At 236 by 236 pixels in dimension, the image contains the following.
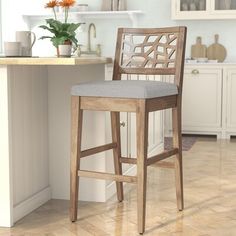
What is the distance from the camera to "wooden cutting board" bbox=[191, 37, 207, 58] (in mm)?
6055

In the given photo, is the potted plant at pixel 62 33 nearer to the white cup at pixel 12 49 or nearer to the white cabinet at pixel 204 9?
the white cup at pixel 12 49

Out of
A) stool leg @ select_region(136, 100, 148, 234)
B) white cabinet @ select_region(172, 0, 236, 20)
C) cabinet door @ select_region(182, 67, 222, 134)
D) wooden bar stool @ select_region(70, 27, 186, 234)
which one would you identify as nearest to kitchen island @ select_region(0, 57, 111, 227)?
wooden bar stool @ select_region(70, 27, 186, 234)

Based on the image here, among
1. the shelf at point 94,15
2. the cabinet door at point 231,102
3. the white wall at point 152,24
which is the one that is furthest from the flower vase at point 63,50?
the white wall at point 152,24

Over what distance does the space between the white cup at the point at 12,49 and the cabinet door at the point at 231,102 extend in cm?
335

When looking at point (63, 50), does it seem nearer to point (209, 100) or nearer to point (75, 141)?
point (75, 141)

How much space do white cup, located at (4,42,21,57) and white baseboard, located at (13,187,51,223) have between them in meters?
0.75

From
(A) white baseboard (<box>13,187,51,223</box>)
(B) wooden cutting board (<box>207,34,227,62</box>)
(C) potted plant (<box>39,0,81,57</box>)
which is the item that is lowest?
(A) white baseboard (<box>13,187,51,223</box>)

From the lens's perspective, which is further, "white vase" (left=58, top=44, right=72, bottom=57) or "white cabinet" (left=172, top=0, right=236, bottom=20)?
"white cabinet" (left=172, top=0, right=236, bottom=20)

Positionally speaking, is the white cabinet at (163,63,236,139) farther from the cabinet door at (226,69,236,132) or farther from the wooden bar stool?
the wooden bar stool

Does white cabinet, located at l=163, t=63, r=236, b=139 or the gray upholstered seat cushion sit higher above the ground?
the gray upholstered seat cushion

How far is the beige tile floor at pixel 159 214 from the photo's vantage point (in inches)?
98.1

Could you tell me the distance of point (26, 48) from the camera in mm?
2734

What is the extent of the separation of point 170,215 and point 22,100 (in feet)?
3.11

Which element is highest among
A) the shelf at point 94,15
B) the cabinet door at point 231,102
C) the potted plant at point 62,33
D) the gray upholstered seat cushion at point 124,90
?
the shelf at point 94,15
